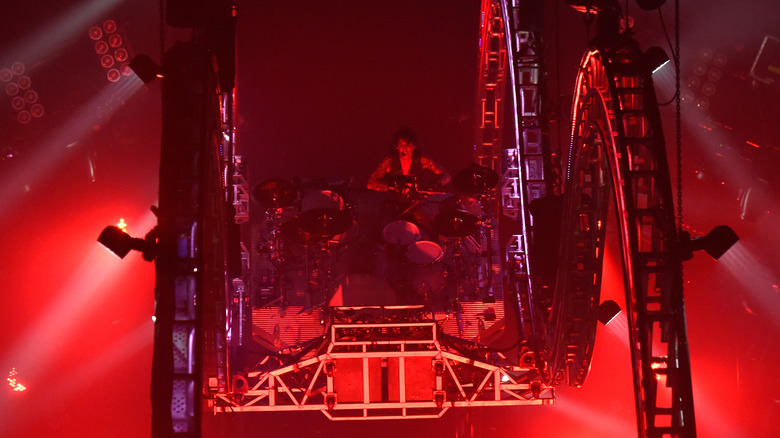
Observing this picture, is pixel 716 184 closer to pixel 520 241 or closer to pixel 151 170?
A: pixel 520 241

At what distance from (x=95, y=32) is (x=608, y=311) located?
9473 mm

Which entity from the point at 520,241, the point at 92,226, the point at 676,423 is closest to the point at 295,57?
the point at 92,226

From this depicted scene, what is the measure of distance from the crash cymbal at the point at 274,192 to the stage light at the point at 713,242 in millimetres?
5657

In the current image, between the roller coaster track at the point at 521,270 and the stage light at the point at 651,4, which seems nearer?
the roller coaster track at the point at 521,270

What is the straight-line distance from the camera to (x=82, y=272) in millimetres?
13562

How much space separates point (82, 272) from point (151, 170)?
2.09m

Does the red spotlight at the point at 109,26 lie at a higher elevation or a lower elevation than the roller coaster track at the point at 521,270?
higher

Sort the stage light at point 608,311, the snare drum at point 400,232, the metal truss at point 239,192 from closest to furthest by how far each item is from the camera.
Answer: the stage light at point 608,311 < the snare drum at point 400,232 < the metal truss at point 239,192

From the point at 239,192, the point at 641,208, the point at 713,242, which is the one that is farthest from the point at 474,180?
the point at 713,242

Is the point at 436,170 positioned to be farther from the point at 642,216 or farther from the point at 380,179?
the point at 642,216

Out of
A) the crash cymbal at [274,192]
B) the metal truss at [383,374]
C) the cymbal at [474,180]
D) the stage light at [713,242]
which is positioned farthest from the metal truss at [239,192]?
the stage light at [713,242]

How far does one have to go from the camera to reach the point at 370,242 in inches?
446

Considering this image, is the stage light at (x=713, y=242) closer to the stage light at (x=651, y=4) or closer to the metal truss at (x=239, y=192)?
the stage light at (x=651, y=4)

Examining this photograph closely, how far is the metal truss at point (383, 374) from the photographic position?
951 cm
